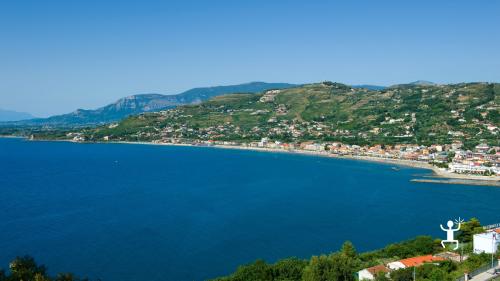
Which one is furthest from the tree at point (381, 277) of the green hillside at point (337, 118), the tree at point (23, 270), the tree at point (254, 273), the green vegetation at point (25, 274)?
the green hillside at point (337, 118)

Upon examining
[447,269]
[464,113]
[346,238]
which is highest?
[464,113]

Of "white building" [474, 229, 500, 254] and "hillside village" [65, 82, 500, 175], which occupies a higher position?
"hillside village" [65, 82, 500, 175]

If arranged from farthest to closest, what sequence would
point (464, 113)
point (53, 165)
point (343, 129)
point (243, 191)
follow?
point (343, 129) < point (464, 113) < point (53, 165) < point (243, 191)

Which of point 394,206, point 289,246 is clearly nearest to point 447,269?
point 289,246

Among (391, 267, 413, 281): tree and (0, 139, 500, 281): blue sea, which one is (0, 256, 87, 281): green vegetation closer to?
(391, 267, 413, 281): tree

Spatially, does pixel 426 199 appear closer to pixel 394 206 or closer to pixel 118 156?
pixel 394 206

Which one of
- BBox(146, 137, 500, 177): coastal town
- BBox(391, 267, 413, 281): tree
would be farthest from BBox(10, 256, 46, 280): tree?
BBox(146, 137, 500, 177): coastal town

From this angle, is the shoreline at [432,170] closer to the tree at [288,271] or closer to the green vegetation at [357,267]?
the green vegetation at [357,267]
